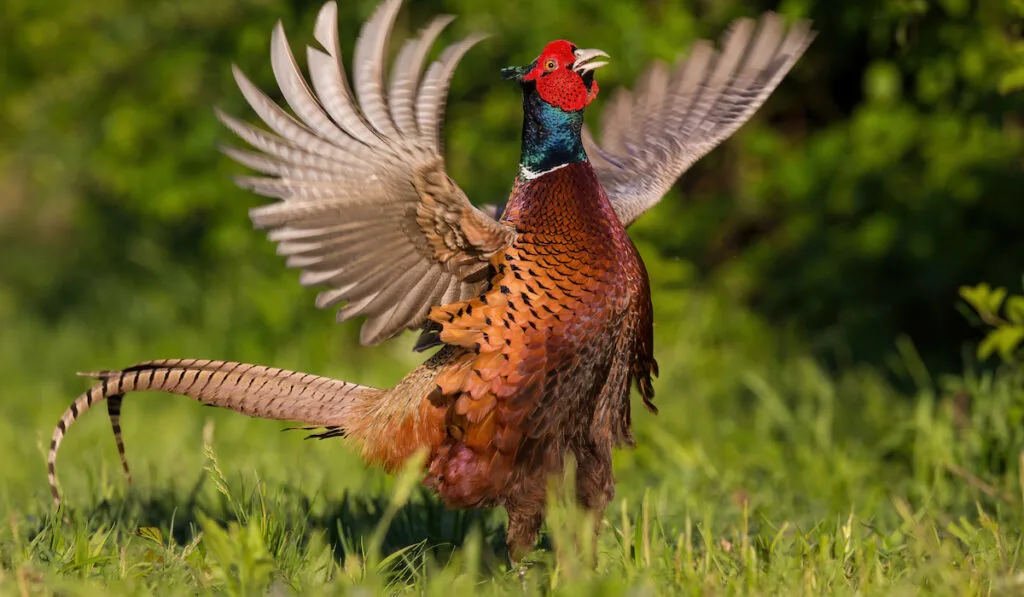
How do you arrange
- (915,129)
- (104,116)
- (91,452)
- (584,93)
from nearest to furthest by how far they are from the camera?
(584,93) → (91,452) → (915,129) → (104,116)

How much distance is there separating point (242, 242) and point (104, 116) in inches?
55.0

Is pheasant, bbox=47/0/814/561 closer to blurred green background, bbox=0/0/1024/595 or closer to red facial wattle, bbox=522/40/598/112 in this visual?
red facial wattle, bbox=522/40/598/112

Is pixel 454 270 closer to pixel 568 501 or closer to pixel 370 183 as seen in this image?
pixel 370 183

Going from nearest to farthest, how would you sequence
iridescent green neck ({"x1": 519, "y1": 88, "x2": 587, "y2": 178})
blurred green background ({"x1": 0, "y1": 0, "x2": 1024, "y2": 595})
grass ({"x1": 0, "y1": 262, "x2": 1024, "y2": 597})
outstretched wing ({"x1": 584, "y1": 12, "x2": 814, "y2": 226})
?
1. grass ({"x1": 0, "y1": 262, "x2": 1024, "y2": 597})
2. iridescent green neck ({"x1": 519, "y1": 88, "x2": 587, "y2": 178})
3. outstretched wing ({"x1": 584, "y1": 12, "x2": 814, "y2": 226})
4. blurred green background ({"x1": 0, "y1": 0, "x2": 1024, "y2": 595})

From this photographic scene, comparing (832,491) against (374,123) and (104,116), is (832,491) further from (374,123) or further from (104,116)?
(104,116)

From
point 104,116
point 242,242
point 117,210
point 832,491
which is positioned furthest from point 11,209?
point 832,491

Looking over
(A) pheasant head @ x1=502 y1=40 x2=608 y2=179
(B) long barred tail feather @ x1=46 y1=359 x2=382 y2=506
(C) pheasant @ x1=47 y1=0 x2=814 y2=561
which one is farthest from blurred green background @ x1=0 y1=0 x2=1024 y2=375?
(B) long barred tail feather @ x1=46 y1=359 x2=382 y2=506

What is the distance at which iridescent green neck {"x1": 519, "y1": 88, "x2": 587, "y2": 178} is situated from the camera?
3.32 meters

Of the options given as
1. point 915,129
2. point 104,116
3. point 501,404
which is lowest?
point 501,404

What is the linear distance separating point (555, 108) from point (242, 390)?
47.6 inches

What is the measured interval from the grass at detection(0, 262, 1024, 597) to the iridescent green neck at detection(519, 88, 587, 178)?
90cm

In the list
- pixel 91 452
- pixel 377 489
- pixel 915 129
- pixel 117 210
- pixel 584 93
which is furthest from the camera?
pixel 117 210

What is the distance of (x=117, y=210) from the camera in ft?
28.7

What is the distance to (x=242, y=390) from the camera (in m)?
3.54
